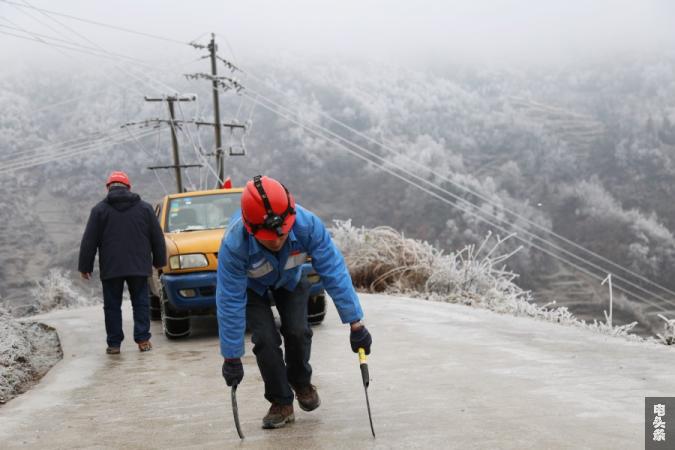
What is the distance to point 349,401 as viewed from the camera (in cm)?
493

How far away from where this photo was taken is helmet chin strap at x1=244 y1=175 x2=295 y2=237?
3781 mm

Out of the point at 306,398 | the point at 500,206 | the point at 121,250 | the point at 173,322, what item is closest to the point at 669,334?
the point at 306,398

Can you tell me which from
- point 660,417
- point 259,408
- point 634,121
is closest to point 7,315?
point 259,408

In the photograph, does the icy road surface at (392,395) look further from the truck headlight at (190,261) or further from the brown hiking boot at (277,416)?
the truck headlight at (190,261)

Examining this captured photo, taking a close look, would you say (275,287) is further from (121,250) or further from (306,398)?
(121,250)

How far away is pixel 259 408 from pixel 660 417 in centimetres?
239

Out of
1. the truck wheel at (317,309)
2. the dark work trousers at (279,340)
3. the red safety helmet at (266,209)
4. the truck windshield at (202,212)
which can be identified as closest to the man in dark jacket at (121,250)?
the truck windshield at (202,212)

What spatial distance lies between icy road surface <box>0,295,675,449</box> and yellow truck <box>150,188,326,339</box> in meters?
0.36

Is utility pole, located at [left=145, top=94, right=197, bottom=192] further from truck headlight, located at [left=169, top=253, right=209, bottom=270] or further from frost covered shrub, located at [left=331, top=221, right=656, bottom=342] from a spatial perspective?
truck headlight, located at [left=169, top=253, right=209, bottom=270]

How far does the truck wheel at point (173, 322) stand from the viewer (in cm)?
828

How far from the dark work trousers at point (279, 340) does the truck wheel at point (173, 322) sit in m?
4.06

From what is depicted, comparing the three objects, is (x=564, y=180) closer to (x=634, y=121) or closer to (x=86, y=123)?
(x=634, y=121)

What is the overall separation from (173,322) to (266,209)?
4914mm

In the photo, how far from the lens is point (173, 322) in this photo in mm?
8328
